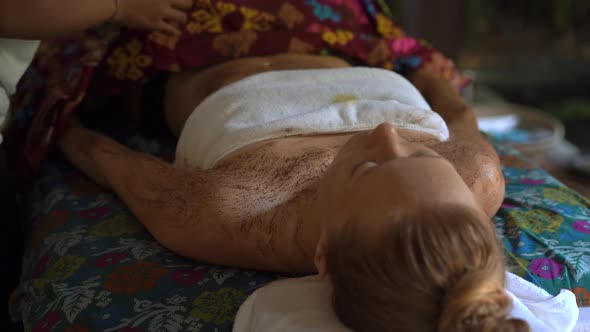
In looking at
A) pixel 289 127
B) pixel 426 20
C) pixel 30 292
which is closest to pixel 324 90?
pixel 289 127

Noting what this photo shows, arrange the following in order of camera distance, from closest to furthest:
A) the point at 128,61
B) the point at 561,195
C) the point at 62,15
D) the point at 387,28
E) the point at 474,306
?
1. the point at 474,306
2. the point at 62,15
3. the point at 561,195
4. the point at 128,61
5. the point at 387,28

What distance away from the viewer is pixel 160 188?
4.14ft

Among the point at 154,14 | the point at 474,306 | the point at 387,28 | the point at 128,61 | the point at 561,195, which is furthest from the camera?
the point at 387,28

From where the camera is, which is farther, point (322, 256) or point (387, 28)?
point (387, 28)

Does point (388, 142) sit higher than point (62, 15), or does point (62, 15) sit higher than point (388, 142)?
point (62, 15)

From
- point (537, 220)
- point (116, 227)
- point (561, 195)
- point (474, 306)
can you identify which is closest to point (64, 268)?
point (116, 227)

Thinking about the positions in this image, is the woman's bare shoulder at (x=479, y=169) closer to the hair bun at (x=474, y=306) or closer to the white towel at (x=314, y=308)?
the white towel at (x=314, y=308)

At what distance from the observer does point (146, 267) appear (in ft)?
3.84

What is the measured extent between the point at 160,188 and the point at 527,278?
2.42 feet

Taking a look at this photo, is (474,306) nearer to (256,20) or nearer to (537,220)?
(537,220)

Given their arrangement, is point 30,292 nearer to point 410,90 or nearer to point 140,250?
point 140,250

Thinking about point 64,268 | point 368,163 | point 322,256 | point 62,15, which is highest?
point 62,15

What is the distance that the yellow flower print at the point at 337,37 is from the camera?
5.85 feet

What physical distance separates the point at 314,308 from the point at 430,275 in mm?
233
